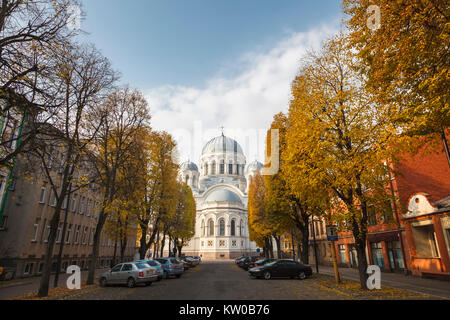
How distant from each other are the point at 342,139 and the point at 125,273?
14.3m

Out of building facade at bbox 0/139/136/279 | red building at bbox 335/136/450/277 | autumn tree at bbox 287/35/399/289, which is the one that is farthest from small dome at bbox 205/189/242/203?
autumn tree at bbox 287/35/399/289

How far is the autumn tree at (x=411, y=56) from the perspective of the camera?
27.9 feet

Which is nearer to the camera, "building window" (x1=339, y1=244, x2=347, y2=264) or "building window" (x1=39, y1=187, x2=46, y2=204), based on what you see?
"building window" (x1=39, y1=187, x2=46, y2=204)

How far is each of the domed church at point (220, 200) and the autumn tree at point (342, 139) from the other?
2320 inches

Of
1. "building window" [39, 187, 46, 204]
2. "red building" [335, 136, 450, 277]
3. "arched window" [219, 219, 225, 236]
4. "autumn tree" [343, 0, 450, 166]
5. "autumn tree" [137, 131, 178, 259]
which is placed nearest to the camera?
"autumn tree" [343, 0, 450, 166]

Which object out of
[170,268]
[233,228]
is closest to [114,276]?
[170,268]

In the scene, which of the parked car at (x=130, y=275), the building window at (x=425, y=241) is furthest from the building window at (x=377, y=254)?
the parked car at (x=130, y=275)

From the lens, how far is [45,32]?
32.5 feet

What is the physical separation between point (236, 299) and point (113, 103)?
45.9ft

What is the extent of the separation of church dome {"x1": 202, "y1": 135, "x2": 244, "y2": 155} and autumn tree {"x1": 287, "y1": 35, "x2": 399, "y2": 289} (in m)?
77.2

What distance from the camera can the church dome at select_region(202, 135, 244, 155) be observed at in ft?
304

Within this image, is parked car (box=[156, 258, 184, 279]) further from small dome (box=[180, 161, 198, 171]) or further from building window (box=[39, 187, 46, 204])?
small dome (box=[180, 161, 198, 171])

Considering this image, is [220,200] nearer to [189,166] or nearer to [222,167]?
[222,167]

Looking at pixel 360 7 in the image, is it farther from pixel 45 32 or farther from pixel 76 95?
pixel 76 95
